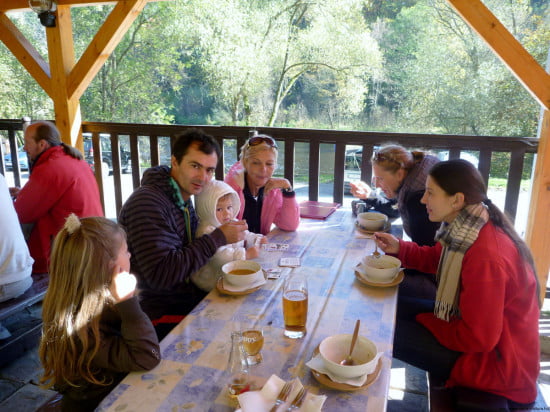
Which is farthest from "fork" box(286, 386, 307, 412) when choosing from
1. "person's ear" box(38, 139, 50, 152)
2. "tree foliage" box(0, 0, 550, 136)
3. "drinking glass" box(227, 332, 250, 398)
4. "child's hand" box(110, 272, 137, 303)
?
"tree foliage" box(0, 0, 550, 136)

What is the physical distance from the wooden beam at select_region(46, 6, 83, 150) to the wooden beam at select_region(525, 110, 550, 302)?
4.07m

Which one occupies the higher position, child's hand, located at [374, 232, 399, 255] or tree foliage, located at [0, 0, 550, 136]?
tree foliage, located at [0, 0, 550, 136]

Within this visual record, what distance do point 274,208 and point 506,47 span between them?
72.0 inches

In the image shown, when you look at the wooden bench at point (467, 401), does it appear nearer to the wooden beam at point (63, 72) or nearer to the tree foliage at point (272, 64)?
the wooden beam at point (63, 72)

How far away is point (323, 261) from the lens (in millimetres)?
1812

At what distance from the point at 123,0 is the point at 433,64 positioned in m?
10.9

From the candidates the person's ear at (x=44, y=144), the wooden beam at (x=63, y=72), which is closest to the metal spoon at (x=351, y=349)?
the person's ear at (x=44, y=144)

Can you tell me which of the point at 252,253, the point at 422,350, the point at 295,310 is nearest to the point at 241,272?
the point at 252,253

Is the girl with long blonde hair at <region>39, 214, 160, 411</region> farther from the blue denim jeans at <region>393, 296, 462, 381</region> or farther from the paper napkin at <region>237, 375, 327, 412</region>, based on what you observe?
the blue denim jeans at <region>393, 296, 462, 381</region>

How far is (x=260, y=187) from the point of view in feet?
8.24

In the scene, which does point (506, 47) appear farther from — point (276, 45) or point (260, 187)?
point (276, 45)

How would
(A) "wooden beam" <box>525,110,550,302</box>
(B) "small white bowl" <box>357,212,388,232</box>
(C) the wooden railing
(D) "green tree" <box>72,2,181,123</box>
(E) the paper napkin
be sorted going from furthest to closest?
(D) "green tree" <box>72,2,181,123</box> < (C) the wooden railing < (A) "wooden beam" <box>525,110,550,302</box> < (B) "small white bowl" <box>357,212,388,232</box> < (E) the paper napkin

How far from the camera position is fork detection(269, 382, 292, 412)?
857 millimetres

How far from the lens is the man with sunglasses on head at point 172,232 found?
152 cm
